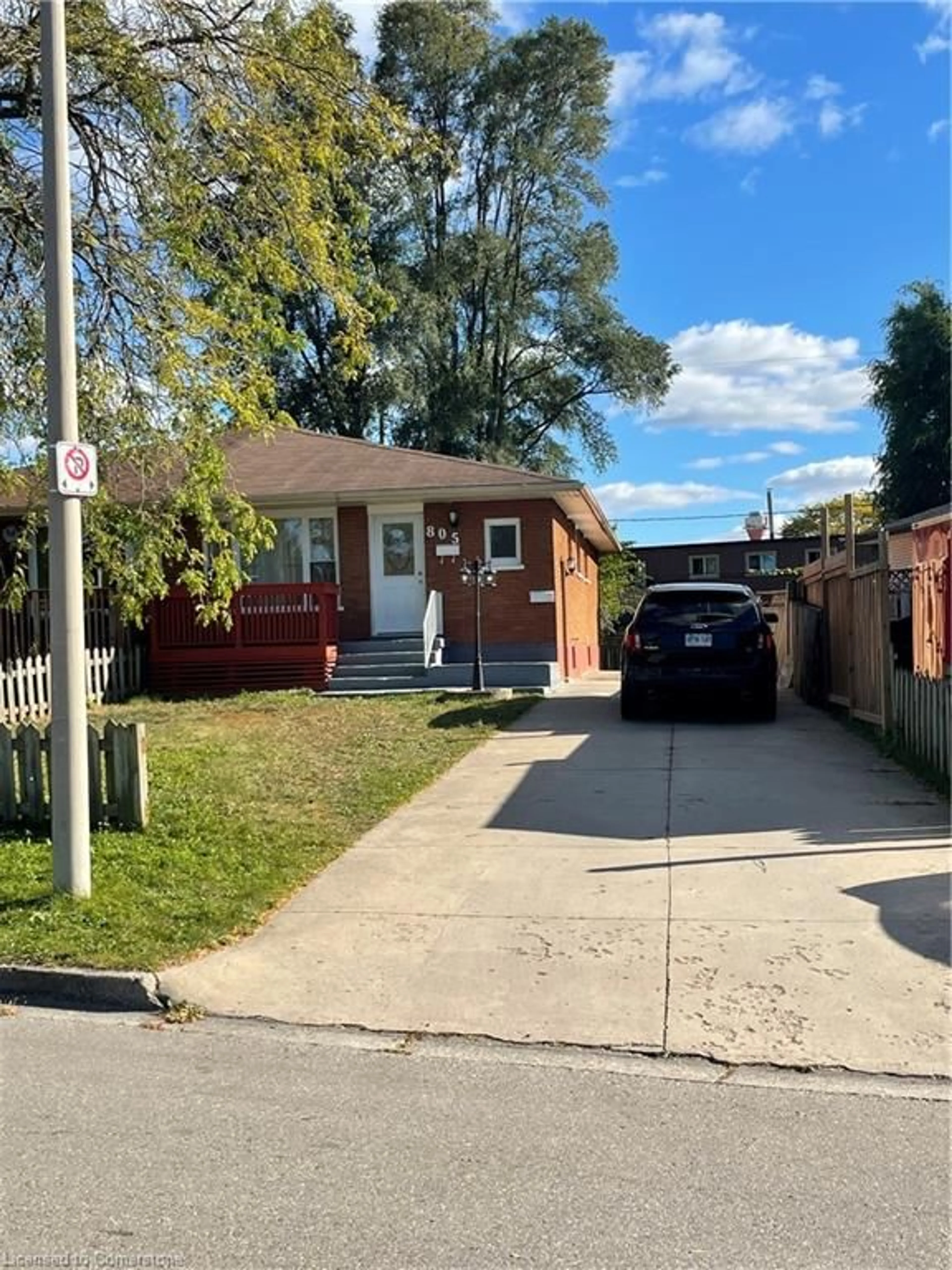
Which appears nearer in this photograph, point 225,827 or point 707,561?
point 225,827

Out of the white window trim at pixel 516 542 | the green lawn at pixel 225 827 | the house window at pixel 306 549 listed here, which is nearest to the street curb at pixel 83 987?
the green lawn at pixel 225 827

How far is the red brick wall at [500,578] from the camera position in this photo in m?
19.0

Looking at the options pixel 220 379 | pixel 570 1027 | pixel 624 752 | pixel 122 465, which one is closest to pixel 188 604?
pixel 122 465

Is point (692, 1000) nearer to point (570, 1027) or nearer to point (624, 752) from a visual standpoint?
point (570, 1027)

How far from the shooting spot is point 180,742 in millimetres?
11977

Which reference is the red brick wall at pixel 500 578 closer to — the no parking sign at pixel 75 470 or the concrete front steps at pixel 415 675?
the concrete front steps at pixel 415 675

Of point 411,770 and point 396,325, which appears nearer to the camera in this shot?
point 411,770

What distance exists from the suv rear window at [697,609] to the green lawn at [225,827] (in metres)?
2.20

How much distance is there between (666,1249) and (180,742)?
31.8ft

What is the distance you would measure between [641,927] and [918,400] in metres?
35.0

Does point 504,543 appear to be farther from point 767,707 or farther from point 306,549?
point 767,707

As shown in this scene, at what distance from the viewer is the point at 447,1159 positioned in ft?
11.8

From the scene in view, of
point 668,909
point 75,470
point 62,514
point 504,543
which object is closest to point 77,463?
point 75,470

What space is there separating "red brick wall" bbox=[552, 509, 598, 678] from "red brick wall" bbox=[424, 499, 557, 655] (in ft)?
1.04
